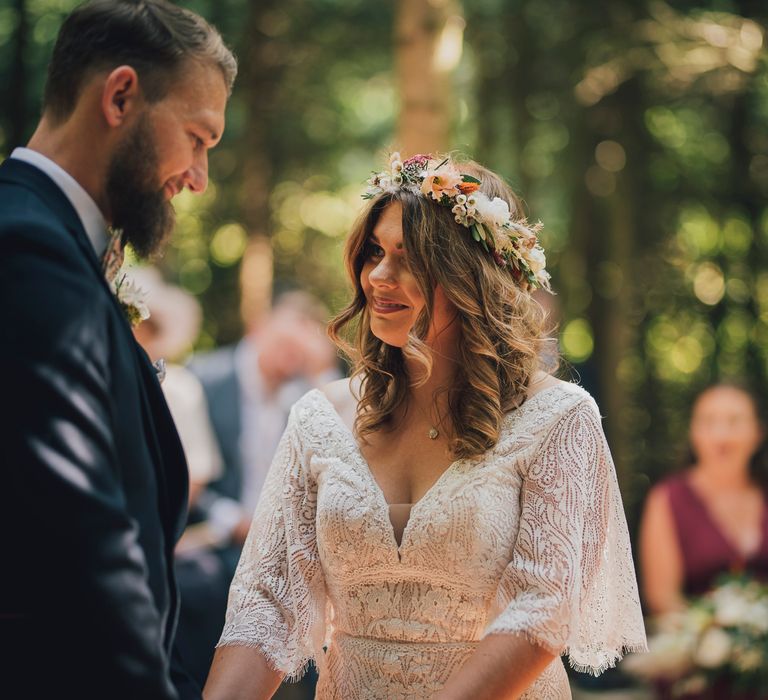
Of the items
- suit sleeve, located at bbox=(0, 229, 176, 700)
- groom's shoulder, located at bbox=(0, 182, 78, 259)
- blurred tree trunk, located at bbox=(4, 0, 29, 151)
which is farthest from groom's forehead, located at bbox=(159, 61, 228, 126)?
blurred tree trunk, located at bbox=(4, 0, 29, 151)

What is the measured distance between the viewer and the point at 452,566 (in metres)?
2.77

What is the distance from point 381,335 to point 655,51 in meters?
6.97

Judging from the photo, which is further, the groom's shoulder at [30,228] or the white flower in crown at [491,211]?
the white flower in crown at [491,211]

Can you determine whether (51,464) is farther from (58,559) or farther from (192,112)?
(192,112)

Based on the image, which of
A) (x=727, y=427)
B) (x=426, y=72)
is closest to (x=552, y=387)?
(x=426, y=72)

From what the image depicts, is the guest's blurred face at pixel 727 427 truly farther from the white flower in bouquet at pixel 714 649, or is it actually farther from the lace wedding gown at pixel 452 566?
the lace wedding gown at pixel 452 566

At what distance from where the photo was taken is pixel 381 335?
2967 mm

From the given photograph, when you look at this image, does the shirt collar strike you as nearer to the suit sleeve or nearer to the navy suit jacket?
the navy suit jacket

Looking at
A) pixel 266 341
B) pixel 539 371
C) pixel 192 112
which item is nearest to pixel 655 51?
pixel 266 341

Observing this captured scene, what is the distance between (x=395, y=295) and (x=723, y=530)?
3720 millimetres

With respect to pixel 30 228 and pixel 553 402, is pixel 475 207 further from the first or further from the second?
pixel 30 228

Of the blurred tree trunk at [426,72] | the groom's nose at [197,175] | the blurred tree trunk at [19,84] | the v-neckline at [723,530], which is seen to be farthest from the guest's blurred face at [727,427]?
the blurred tree trunk at [19,84]

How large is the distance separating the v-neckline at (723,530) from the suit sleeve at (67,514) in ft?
15.3

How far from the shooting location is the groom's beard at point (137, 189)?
222 centimetres
